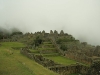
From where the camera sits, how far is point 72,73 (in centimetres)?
3084

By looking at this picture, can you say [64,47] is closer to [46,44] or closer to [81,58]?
[46,44]

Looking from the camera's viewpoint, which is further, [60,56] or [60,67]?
[60,56]

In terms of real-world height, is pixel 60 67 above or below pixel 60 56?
below

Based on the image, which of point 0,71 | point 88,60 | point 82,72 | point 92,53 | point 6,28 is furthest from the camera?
point 6,28

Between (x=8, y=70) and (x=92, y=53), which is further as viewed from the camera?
(x=92, y=53)

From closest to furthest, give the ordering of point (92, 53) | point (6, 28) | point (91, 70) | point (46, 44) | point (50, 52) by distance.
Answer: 1. point (91, 70)
2. point (92, 53)
3. point (50, 52)
4. point (46, 44)
5. point (6, 28)

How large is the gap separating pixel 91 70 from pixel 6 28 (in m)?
92.2

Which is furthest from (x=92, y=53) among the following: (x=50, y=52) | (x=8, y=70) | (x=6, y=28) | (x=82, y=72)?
(x=6, y=28)

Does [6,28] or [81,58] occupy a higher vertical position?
[6,28]

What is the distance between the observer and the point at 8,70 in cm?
1655

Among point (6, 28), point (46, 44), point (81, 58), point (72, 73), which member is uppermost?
point (6, 28)

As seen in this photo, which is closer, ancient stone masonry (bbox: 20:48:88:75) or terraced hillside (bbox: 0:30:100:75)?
ancient stone masonry (bbox: 20:48:88:75)

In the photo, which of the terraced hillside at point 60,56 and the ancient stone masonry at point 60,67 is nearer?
the ancient stone masonry at point 60,67

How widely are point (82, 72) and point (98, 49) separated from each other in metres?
10.1
